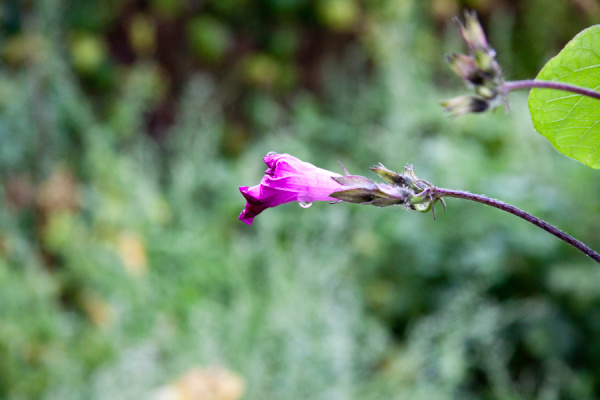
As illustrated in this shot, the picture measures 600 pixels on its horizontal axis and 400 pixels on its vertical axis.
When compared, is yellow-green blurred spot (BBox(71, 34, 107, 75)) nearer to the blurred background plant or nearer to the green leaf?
the blurred background plant

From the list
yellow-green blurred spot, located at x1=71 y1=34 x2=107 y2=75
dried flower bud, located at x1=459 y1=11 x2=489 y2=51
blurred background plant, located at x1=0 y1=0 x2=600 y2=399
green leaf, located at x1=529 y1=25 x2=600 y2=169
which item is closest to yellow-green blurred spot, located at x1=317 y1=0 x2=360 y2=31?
blurred background plant, located at x1=0 y1=0 x2=600 y2=399

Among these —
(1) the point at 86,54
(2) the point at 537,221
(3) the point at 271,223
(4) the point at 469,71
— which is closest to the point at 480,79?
(4) the point at 469,71

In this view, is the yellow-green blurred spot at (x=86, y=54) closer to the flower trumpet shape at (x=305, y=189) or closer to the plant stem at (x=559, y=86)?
the flower trumpet shape at (x=305, y=189)

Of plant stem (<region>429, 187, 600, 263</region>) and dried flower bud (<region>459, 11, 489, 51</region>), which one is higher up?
dried flower bud (<region>459, 11, 489, 51</region>)

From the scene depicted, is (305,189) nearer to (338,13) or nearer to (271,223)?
(271,223)

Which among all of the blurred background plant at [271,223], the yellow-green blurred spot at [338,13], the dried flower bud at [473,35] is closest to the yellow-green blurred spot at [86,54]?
the blurred background plant at [271,223]

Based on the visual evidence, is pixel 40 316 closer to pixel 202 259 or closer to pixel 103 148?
pixel 202 259
